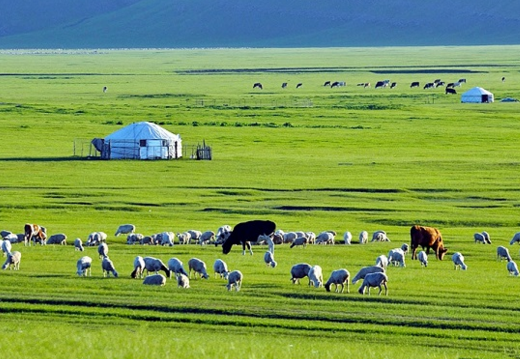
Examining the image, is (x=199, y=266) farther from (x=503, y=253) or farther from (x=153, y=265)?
(x=503, y=253)

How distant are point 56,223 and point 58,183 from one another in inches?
486

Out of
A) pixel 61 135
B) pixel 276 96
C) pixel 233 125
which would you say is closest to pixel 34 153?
pixel 61 135

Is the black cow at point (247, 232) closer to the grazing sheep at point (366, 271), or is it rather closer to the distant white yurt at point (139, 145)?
the grazing sheep at point (366, 271)

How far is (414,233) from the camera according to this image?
3672 centimetres

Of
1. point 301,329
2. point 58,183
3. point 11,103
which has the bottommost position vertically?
point 301,329

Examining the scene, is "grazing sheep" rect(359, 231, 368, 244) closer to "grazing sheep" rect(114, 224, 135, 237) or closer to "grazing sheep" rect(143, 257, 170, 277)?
"grazing sheep" rect(114, 224, 135, 237)

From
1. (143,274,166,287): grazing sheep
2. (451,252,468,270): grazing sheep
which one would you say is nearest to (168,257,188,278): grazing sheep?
(143,274,166,287): grazing sheep

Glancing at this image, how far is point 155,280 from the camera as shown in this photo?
97.6 feet

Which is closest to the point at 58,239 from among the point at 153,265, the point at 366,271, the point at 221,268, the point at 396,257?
the point at 153,265

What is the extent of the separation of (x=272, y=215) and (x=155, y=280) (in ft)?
60.2

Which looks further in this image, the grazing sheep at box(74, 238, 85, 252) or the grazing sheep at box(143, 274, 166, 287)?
the grazing sheep at box(74, 238, 85, 252)

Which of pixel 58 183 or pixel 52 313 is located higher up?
pixel 58 183

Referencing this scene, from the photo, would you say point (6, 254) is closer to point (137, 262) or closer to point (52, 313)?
point (137, 262)

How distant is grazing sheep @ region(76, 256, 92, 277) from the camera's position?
103 feet
